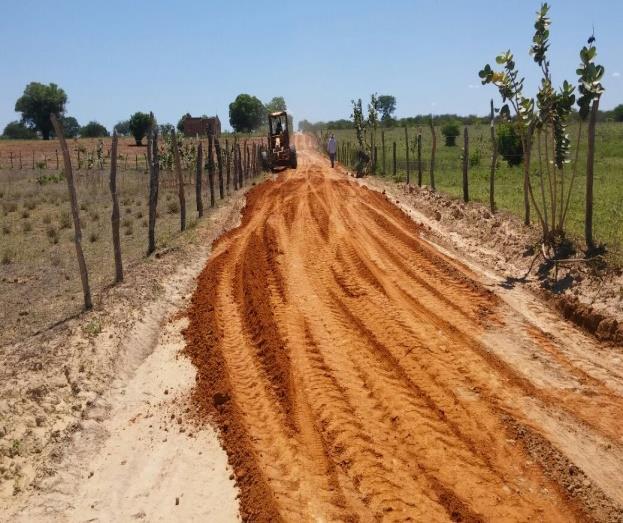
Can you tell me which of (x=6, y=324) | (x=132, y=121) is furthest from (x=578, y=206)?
(x=132, y=121)

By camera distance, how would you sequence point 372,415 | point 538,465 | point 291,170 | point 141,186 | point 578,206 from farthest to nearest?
point 291,170, point 141,186, point 578,206, point 372,415, point 538,465

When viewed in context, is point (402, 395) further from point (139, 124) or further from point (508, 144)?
point (139, 124)

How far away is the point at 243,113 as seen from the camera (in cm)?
9750

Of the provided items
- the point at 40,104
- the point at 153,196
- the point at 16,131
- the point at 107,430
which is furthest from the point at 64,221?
the point at 16,131

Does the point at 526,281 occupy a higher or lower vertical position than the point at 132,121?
lower

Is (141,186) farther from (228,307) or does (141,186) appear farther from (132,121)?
(132,121)

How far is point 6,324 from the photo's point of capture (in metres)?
8.83

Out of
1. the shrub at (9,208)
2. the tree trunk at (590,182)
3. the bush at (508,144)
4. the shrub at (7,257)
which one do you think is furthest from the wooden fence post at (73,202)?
the bush at (508,144)

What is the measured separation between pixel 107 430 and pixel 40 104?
3451 inches

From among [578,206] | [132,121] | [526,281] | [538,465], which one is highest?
[132,121]

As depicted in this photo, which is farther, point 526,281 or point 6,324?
point 526,281

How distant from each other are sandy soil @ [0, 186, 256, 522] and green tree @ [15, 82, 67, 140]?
82.6m

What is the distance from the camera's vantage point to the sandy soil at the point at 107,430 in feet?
16.5

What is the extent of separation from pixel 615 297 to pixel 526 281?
1805mm
